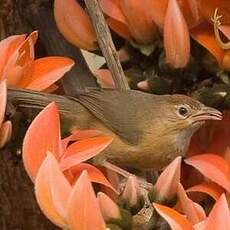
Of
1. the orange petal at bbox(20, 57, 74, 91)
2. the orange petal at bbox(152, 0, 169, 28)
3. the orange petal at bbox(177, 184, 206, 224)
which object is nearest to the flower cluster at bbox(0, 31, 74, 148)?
the orange petal at bbox(20, 57, 74, 91)

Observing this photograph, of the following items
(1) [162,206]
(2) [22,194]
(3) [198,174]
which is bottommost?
(2) [22,194]

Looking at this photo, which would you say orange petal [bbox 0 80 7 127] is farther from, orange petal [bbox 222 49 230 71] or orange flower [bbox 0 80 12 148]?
orange petal [bbox 222 49 230 71]

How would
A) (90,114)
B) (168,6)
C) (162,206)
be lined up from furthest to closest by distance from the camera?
(90,114) < (168,6) < (162,206)

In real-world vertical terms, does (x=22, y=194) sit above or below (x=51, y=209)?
below

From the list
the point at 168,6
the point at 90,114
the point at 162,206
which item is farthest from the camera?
the point at 90,114

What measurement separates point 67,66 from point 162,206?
24cm

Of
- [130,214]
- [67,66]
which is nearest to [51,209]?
[130,214]

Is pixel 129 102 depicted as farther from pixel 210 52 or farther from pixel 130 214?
pixel 130 214

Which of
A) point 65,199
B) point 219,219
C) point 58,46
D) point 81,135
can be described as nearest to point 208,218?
point 219,219

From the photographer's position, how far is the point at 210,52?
971mm

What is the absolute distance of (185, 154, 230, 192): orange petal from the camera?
0.86 metres

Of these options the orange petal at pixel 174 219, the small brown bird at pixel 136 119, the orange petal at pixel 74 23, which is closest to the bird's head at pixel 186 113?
the small brown bird at pixel 136 119

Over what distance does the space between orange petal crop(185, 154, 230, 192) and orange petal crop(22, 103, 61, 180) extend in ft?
0.48

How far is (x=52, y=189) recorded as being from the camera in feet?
2.50
